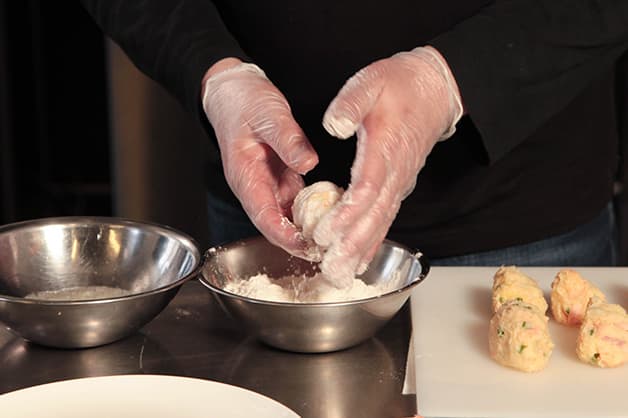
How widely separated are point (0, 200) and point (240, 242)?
6.78 ft

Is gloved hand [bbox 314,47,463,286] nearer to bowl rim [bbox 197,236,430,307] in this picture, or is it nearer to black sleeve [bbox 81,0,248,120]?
bowl rim [bbox 197,236,430,307]

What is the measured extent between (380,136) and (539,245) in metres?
0.50

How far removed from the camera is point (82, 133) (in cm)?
325

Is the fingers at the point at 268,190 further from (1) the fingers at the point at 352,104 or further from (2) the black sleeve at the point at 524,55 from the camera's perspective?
(2) the black sleeve at the point at 524,55

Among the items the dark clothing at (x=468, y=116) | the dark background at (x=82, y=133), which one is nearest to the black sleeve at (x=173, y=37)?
the dark clothing at (x=468, y=116)

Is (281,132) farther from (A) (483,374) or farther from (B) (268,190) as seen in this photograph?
(A) (483,374)

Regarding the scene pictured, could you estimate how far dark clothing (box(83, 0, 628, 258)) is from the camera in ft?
4.11

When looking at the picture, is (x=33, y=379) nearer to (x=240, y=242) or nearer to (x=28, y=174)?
(x=240, y=242)

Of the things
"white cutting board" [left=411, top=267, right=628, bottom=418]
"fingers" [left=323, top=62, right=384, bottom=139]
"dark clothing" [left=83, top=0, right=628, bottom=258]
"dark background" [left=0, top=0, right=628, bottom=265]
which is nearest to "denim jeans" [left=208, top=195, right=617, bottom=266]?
"dark clothing" [left=83, top=0, right=628, bottom=258]

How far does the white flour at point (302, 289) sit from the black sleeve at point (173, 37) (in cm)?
28

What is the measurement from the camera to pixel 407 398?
0.99 metres

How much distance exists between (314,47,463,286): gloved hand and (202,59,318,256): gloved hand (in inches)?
2.3

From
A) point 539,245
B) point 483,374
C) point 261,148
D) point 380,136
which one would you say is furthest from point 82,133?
point 483,374

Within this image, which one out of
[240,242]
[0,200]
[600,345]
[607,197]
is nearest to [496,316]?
[600,345]
